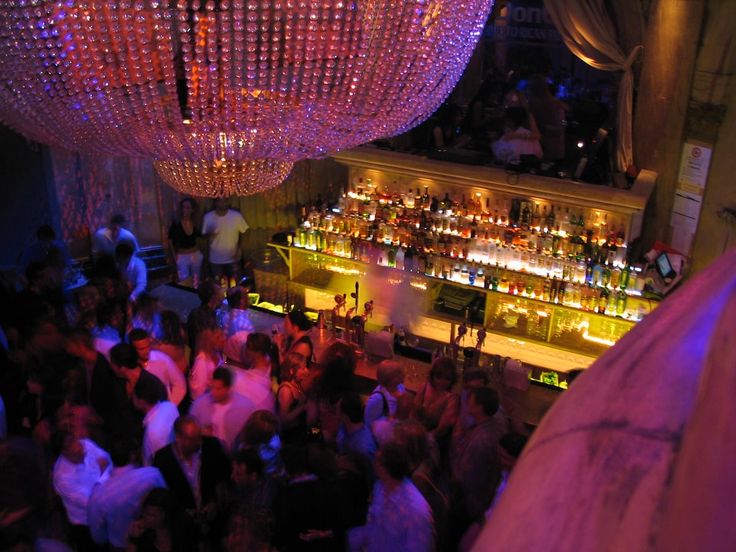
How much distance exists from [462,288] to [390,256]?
26.8 inches

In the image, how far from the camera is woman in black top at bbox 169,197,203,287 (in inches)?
257

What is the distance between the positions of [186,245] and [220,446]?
379 centimetres

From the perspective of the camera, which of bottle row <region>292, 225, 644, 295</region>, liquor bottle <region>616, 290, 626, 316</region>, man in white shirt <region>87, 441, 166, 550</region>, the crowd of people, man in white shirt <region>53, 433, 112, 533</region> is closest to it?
the crowd of people

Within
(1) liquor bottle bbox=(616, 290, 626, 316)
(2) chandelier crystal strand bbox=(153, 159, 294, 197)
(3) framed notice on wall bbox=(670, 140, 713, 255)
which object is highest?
(2) chandelier crystal strand bbox=(153, 159, 294, 197)

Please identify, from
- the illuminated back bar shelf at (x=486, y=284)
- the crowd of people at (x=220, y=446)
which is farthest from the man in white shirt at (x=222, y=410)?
the illuminated back bar shelf at (x=486, y=284)

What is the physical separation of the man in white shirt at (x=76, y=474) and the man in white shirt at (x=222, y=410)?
53 cm

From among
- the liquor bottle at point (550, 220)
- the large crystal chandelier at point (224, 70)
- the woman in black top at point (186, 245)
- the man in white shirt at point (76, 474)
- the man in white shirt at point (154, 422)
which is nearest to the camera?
the large crystal chandelier at point (224, 70)

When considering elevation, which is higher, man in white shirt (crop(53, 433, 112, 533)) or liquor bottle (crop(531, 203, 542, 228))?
liquor bottle (crop(531, 203, 542, 228))

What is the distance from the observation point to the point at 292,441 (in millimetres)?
3670

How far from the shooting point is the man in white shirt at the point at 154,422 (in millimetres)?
3199

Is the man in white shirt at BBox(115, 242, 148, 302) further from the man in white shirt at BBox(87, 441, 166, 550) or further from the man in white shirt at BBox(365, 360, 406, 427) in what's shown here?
the man in white shirt at BBox(87, 441, 166, 550)

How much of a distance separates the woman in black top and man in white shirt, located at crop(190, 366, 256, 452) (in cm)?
339

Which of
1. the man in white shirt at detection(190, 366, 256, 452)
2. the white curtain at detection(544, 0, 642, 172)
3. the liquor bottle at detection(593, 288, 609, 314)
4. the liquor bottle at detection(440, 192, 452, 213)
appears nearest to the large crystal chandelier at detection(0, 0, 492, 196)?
the man in white shirt at detection(190, 366, 256, 452)

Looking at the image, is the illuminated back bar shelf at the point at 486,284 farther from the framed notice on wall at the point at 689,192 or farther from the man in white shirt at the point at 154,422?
the man in white shirt at the point at 154,422
